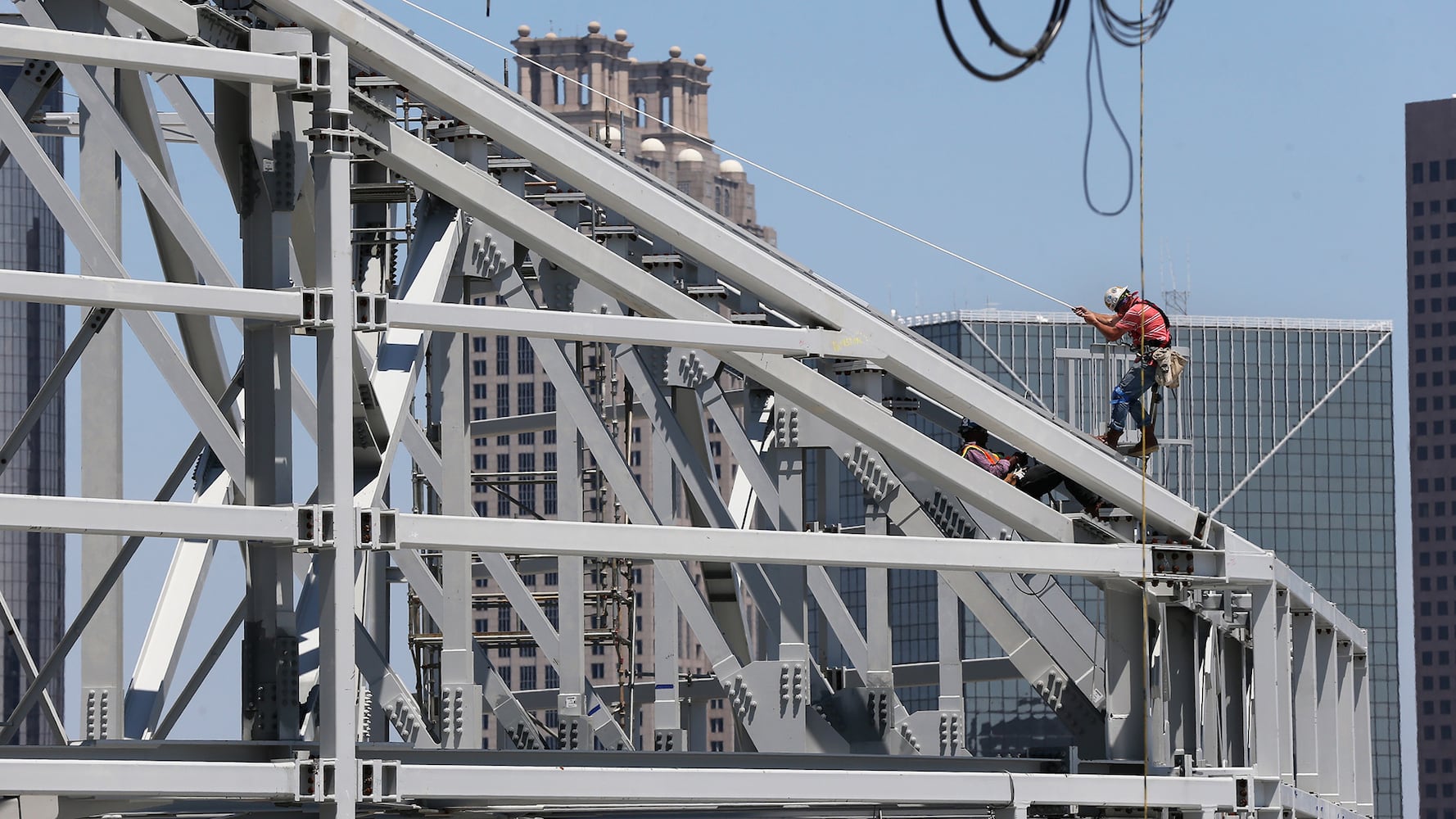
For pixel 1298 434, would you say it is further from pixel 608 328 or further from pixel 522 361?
pixel 608 328

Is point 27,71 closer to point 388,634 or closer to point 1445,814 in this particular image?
point 388,634

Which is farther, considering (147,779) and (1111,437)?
(1111,437)

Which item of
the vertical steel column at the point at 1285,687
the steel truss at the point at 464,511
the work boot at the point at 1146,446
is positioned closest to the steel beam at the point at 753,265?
the steel truss at the point at 464,511

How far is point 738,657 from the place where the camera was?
25781 mm

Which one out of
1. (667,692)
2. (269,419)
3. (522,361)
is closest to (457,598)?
(667,692)

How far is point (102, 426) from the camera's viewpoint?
20688 mm

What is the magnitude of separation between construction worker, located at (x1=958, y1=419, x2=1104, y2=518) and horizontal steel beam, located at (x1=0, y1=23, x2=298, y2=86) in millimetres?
7600

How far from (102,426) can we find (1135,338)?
9.36 metres

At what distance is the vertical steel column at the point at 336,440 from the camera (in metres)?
17.8

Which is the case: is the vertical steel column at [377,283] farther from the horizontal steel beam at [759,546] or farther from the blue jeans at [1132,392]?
the blue jeans at [1132,392]

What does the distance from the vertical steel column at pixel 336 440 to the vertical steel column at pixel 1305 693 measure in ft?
30.3

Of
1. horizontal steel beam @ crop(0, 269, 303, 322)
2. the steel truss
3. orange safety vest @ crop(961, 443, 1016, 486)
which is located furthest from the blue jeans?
horizontal steel beam @ crop(0, 269, 303, 322)

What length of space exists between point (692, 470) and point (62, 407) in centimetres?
17411

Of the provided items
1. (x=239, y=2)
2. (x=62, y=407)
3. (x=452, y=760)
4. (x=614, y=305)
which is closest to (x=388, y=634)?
(x=614, y=305)
